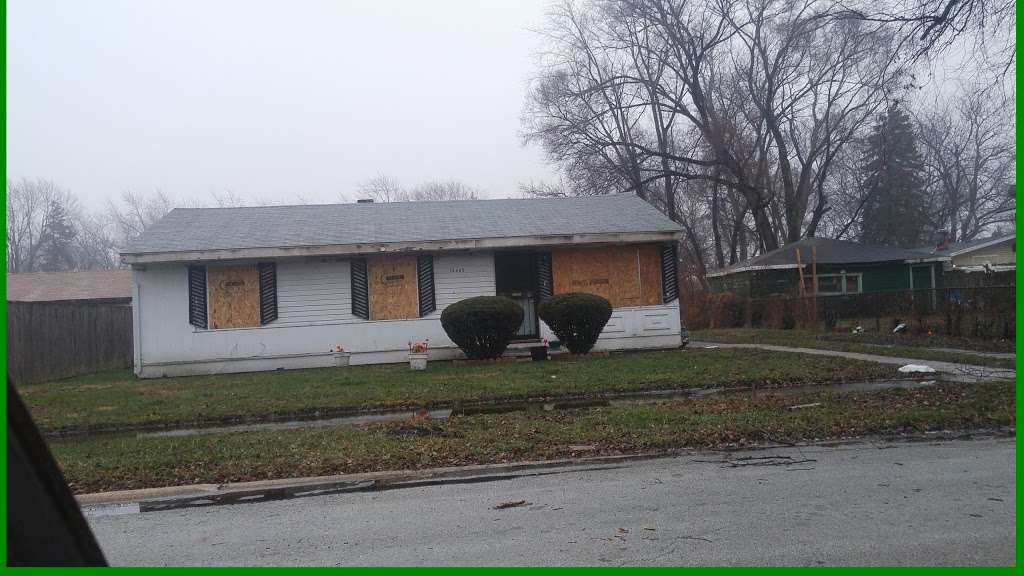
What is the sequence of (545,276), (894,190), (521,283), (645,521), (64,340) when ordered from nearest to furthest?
(645,521), (64,340), (545,276), (521,283), (894,190)

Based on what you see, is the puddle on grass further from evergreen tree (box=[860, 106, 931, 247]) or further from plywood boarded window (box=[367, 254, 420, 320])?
evergreen tree (box=[860, 106, 931, 247])

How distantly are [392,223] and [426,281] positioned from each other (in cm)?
277

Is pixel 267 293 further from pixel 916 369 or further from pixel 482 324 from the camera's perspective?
pixel 916 369

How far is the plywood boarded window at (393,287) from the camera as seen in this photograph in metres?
18.6

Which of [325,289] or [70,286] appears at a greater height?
[70,286]

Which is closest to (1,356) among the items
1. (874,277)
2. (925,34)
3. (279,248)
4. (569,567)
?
(569,567)

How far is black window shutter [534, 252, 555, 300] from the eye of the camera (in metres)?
19.1

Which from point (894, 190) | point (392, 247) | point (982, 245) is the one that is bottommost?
point (392, 247)

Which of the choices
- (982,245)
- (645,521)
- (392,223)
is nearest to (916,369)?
(645,521)

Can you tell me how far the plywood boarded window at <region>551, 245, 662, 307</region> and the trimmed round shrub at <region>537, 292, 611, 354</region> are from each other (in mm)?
1475

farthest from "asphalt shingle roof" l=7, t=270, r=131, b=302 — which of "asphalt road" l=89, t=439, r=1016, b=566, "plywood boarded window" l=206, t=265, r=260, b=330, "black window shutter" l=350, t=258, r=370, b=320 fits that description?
"asphalt road" l=89, t=439, r=1016, b=566

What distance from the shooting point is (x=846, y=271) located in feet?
105

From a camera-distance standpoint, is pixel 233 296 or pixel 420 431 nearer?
pixel 420 431

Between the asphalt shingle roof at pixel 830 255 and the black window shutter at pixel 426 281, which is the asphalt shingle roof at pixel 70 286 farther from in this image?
the asphalt shingle roof at pixel 830 255
